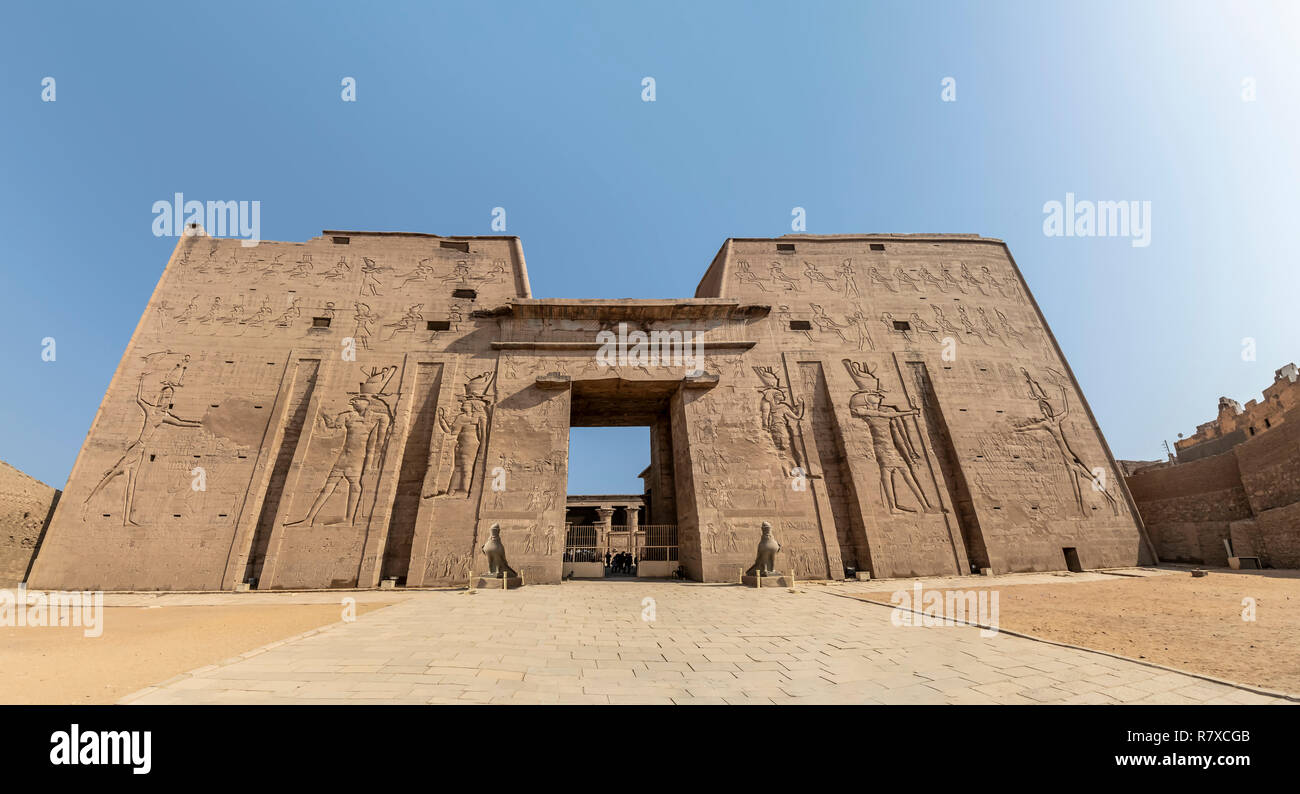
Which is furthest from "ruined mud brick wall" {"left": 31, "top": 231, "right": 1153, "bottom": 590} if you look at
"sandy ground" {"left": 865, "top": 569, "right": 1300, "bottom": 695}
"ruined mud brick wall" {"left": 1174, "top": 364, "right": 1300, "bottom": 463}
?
"ruined mud brick wall" {"left": 1174, "top": 364, "right": 1300, "bottom": 463}

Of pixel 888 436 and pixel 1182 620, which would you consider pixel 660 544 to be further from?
pixel 1182 620

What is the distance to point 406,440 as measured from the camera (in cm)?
1443

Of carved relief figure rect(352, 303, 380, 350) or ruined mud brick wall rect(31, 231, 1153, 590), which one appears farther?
carved relief figure rect(352, 303, 380, 350)

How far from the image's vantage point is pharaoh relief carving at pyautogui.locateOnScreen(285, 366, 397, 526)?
1331 cm

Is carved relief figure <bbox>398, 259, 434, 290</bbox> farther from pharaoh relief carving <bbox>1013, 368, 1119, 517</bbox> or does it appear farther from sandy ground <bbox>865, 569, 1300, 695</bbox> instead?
pharaoh relief carving <bbox>1013, 368, 1119, 517</bbox>

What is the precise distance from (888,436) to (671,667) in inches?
523

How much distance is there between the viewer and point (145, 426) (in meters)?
13.5

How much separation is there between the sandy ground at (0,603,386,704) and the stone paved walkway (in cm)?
83

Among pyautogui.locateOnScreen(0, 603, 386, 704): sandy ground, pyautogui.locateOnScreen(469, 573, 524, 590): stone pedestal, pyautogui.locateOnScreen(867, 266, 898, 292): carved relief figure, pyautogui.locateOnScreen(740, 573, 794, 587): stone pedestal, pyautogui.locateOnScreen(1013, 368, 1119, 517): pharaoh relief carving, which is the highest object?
pyautogui.locateOnScreen(867, 266, 898, 292): carved relief figure

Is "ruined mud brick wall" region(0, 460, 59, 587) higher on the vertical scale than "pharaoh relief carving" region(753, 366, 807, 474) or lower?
lower

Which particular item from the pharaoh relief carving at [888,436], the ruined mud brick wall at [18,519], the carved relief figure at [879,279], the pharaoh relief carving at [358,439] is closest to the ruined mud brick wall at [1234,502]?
the pharaoh relief carving at [888,436]

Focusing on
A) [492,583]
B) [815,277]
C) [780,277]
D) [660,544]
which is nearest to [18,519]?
[492,583]
